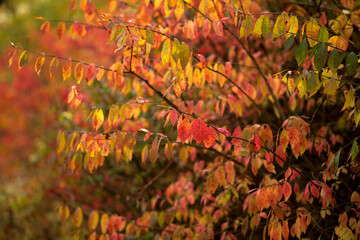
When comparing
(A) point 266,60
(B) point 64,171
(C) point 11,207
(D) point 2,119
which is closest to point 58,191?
(B) point 64,171

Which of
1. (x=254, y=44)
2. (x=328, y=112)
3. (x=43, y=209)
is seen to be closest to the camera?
(x=328, y=112)

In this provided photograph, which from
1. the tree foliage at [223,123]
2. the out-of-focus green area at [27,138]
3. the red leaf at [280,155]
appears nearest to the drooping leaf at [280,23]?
the tree foliage at [223,123]

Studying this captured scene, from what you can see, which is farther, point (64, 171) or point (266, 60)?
point (64, 171)

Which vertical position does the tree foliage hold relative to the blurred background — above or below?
above

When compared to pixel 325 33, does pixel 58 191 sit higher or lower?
lower

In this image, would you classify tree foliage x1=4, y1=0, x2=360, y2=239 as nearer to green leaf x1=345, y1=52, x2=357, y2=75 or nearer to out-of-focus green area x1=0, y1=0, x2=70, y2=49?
green leaf x1=345, y1=52, x2=357, y2=75

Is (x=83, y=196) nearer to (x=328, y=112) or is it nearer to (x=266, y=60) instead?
(x=266, y=60)

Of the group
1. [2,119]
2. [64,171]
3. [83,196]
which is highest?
[64,171]

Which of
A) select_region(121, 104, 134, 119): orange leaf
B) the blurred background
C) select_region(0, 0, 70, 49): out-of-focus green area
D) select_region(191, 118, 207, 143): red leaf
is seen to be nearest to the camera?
select_region(191, 118, 207, 143): red leaf

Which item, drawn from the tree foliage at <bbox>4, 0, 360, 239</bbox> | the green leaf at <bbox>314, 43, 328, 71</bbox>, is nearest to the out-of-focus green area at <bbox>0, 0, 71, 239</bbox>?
the tree foliage at <bbox>4, 0, 360, 239</bbox>

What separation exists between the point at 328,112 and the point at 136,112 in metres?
2.11

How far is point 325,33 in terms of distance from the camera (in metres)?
1.90

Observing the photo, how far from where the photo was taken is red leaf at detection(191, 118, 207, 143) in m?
1.89

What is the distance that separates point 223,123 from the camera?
4070mm
